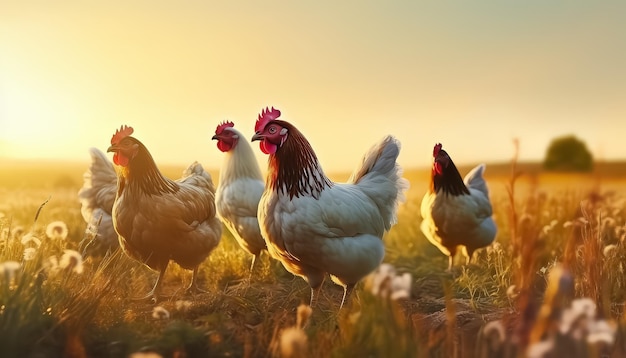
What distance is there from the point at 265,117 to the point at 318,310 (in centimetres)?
165

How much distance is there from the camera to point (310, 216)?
401cm

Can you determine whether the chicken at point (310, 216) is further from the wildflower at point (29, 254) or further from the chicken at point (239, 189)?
the wildflower at point (29, 254)

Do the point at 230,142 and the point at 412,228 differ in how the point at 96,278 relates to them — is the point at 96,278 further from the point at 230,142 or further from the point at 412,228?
the point at 412,228

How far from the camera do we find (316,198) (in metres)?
4.15

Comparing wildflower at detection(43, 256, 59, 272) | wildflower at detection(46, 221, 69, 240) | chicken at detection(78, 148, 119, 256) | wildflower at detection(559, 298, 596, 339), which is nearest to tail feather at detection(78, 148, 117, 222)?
chicken at detection(78, 148, 119, 256)

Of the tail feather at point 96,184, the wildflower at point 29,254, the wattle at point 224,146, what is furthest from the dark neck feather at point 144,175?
the tail feather at point 96,184

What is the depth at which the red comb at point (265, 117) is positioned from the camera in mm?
4289

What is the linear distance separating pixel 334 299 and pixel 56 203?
5.59 meters

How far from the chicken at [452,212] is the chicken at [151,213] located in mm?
2759

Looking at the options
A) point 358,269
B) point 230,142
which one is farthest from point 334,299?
point 230,142

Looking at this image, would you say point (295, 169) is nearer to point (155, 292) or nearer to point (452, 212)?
point (155, 292)

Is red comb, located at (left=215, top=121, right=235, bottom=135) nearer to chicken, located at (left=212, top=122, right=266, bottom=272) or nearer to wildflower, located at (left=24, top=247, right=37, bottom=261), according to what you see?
chicken, located at (left=212, top=122, right=266, bottom=272)

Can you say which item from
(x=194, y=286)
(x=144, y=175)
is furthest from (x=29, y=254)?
(x=194, y=286)

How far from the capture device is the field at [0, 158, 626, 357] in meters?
2.55
